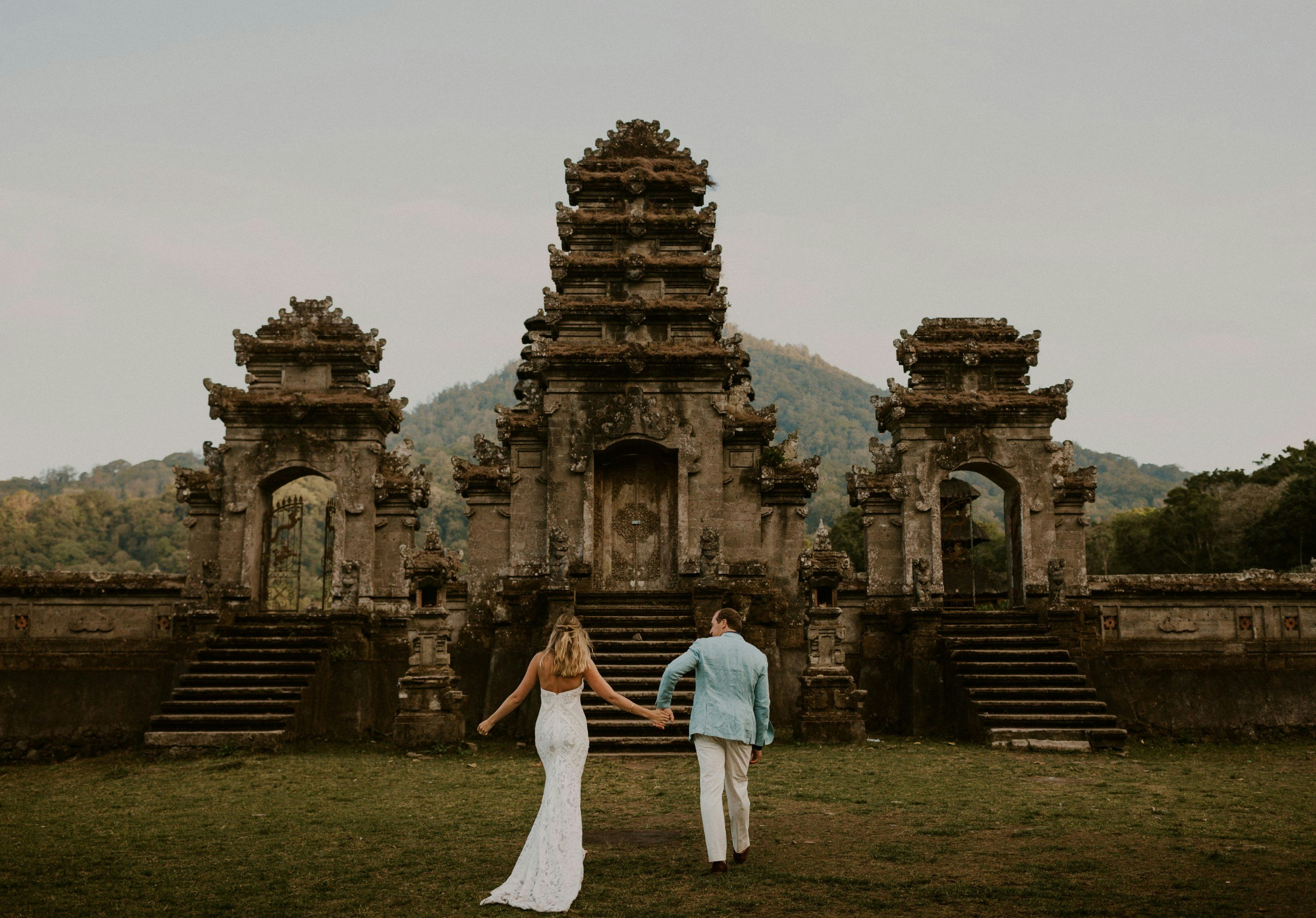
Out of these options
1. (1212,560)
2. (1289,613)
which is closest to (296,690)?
(1289,613)

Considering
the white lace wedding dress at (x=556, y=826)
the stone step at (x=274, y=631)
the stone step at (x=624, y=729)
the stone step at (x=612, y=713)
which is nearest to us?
the white lace wedding dress at (x=556, y=826)

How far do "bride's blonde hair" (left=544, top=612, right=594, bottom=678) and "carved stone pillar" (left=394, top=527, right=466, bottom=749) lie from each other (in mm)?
7732

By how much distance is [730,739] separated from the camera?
779 centimetres

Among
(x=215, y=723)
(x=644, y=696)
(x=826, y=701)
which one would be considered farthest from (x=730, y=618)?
(x=215, y=723)

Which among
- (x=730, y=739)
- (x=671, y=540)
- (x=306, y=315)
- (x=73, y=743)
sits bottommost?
(x=73, y=743)

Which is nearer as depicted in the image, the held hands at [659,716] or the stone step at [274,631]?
the held hands at [659,716]

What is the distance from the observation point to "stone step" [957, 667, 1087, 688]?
16.3 m

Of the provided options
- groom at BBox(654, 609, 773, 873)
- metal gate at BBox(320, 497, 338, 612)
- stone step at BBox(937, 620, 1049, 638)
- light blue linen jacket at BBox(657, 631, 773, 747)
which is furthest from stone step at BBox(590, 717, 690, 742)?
light blue linen jacket at BBox(657, 631, 773, 747)

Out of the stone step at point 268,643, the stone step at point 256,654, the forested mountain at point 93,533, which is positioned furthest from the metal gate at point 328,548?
the forested mountain at point 93,533

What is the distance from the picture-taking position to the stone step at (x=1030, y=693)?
52.4 feet

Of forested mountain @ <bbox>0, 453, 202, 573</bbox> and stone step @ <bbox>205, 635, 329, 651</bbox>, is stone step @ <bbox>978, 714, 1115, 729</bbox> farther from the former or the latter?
forested mountain @ <bbox>0, 453, 202, 573</bbox>

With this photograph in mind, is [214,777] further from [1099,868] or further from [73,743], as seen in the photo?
[1099,868]

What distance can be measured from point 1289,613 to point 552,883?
49.8ft

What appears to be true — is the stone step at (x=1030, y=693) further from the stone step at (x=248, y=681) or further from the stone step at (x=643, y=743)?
the stone step at (x=248, y=681)
